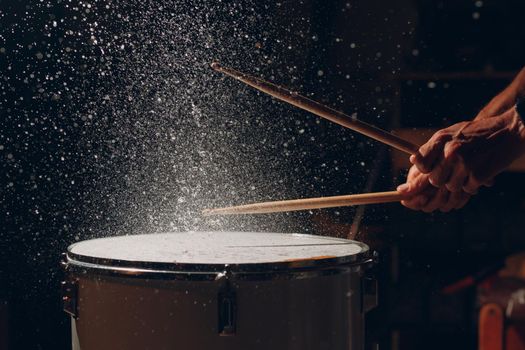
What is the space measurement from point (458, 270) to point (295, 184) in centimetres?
106

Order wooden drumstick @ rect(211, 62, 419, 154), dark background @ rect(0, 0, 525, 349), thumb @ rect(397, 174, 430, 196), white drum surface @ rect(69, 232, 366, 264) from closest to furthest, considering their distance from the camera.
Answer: white drum surface @ rect(69, 232, 366, 264) → wooden drumstick @ rect(211, 62, 419, 154) → thumb @ rect(397, 174, 430, 196) → dark background @ rect(0, 0, 525, 349)

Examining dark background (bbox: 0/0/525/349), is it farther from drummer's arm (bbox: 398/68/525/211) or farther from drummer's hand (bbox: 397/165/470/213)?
drummer's arm (bbox: 398/68/525/211)

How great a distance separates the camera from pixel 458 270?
3043 mm

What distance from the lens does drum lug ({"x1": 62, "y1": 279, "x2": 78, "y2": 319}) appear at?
4.93 feet

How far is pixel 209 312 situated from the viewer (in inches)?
53.2

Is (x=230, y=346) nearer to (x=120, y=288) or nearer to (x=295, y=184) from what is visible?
(x=120, y=288)

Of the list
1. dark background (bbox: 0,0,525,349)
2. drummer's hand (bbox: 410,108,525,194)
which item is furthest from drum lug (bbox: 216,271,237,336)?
dark background (bbox: 0,0,525,349)

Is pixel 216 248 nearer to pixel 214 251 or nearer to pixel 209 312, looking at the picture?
pixel 214 251

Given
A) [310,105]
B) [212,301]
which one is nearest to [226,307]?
[212,301]

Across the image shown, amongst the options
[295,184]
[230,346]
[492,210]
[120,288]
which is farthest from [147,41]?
[492,210]

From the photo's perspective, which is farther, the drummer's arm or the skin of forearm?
the skin of forearm

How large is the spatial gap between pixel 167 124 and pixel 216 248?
0.83 m

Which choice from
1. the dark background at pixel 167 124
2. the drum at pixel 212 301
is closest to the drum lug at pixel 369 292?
the drum at pixel 212 301

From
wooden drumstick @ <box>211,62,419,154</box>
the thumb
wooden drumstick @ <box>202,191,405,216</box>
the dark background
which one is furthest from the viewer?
the dark background
